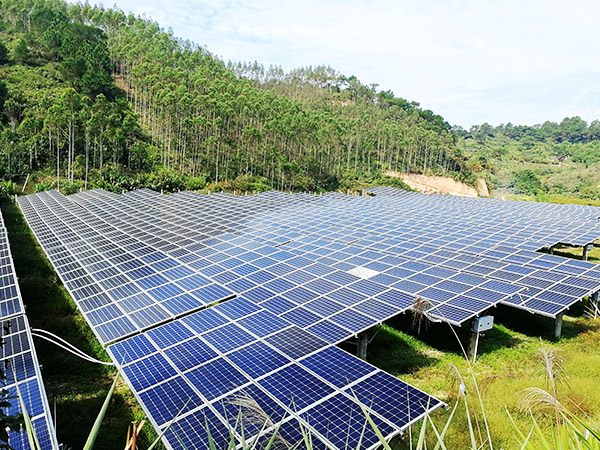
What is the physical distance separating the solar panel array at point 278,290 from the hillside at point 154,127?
24226 mm

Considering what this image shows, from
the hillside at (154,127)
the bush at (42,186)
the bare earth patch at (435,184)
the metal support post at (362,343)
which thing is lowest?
the bare earth patch at (435,184)

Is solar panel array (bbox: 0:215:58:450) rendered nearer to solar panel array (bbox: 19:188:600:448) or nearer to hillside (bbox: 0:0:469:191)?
solar panel array (bbox: 19:188:600:448)

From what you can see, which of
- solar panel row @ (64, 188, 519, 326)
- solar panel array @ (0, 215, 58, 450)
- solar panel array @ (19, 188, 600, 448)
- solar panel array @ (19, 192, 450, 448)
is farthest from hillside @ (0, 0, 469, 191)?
solar panel array @ (0, 215, 58, 450)

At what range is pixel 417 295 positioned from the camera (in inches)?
570

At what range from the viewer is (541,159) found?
129 m

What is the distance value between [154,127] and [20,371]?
65573mm

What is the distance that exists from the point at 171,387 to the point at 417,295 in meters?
9.11

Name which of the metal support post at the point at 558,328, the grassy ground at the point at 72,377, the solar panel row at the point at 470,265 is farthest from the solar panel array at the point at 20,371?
the metal support post at the point at 558,328

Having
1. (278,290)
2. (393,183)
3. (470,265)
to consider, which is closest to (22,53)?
(393,183)

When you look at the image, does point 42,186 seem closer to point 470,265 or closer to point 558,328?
point 470,265

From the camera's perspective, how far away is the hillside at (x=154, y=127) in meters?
51.3

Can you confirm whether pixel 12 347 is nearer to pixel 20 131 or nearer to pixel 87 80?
pixel 20 131

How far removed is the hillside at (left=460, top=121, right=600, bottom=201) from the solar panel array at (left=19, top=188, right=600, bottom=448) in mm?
57718

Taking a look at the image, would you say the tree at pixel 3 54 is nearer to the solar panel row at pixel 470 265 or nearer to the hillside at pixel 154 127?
the hillside at pixel 154 127
